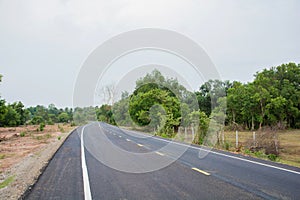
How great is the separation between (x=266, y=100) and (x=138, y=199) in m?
56.4

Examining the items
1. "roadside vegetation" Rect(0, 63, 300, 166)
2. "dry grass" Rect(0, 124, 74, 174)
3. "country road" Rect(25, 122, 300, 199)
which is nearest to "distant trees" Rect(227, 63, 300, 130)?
Answer: "roadside vegetation" Rect(0, 63, 300, 166)

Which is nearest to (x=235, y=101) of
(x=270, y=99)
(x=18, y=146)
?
(x=270, y=99)

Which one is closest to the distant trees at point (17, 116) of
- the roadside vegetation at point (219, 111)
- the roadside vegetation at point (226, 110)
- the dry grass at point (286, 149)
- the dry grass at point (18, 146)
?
the roadside vegetation at point (219, 111)

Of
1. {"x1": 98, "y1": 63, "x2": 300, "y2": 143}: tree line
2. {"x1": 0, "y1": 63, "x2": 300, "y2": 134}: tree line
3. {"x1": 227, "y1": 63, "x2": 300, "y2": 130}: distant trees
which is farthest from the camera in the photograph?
{"x1": 227, "y1": 63, "x2": 300, "y2": 130}: distant trees

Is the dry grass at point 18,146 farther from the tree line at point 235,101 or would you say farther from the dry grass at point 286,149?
the tree line at point 235,101

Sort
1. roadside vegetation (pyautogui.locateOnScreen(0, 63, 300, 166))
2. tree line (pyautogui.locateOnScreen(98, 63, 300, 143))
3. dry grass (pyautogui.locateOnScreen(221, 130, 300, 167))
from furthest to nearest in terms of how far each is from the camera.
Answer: tree line (pyautogui.locateOnScreen(98, 63, 300, 143)) < roadside vegetation (pyautogui.locateOnScreen(0, 63, 300, 166)) < dry grass (pyautogui.locateOnScreen(221, 130, 300, 167))

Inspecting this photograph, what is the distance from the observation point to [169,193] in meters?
6.38

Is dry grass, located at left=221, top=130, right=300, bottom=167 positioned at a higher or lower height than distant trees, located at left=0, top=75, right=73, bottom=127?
lower

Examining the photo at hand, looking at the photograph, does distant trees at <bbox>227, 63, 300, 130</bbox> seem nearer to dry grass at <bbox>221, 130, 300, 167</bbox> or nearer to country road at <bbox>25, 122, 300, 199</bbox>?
dry grass at <bbox>221, 130, 300, 167</bbox>

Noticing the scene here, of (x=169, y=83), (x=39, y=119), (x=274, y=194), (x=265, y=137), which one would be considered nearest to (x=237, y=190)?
(x=274, y=194)

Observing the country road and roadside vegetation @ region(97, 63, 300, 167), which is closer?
the country road

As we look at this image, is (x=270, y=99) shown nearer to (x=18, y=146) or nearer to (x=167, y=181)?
(x=18, y=146)

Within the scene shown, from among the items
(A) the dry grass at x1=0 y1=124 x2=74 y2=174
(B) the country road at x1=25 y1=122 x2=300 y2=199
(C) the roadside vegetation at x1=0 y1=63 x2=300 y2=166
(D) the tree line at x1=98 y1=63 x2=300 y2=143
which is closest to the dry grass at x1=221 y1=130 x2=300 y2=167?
(C) the roadside vegetation at x1=0 y1=63 x2=300 y2=166

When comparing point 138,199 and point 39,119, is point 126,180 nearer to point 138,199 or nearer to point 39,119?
point 138,199
